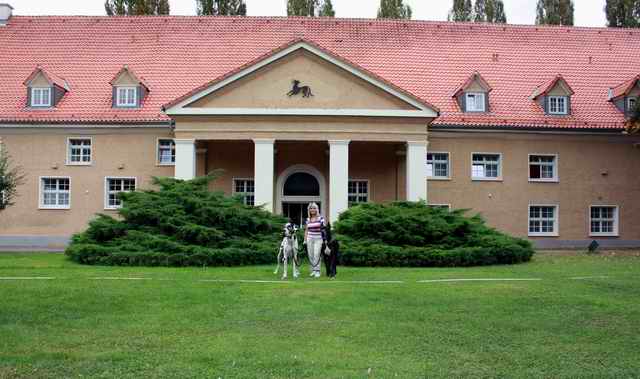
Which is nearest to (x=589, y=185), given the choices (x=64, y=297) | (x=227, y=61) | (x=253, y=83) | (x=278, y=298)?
(x=253, y=83)

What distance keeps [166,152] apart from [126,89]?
3.61 metres

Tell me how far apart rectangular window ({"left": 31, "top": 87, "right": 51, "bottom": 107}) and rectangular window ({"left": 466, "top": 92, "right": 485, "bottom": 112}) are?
20206 mm

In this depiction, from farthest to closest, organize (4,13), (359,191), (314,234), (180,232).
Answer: (4,13), (359,191), (180,232), (314,234)

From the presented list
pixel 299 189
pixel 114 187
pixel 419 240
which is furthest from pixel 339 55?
pixel 419 240

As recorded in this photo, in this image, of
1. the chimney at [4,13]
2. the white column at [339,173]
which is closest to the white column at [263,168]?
the white column at [339,173]

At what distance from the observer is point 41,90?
31812 mm

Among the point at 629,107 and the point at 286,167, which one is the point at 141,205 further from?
the point at 629,107

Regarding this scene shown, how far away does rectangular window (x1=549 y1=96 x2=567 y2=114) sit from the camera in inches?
1283

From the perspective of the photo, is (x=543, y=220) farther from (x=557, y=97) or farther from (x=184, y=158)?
(x=184, y=158)

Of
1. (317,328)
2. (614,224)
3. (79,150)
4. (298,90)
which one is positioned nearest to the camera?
(317,328)

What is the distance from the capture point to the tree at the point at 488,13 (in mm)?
50750

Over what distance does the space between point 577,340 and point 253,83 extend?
68.3ft

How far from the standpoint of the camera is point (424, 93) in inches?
1294

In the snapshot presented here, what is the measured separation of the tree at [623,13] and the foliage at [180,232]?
3491 cm
